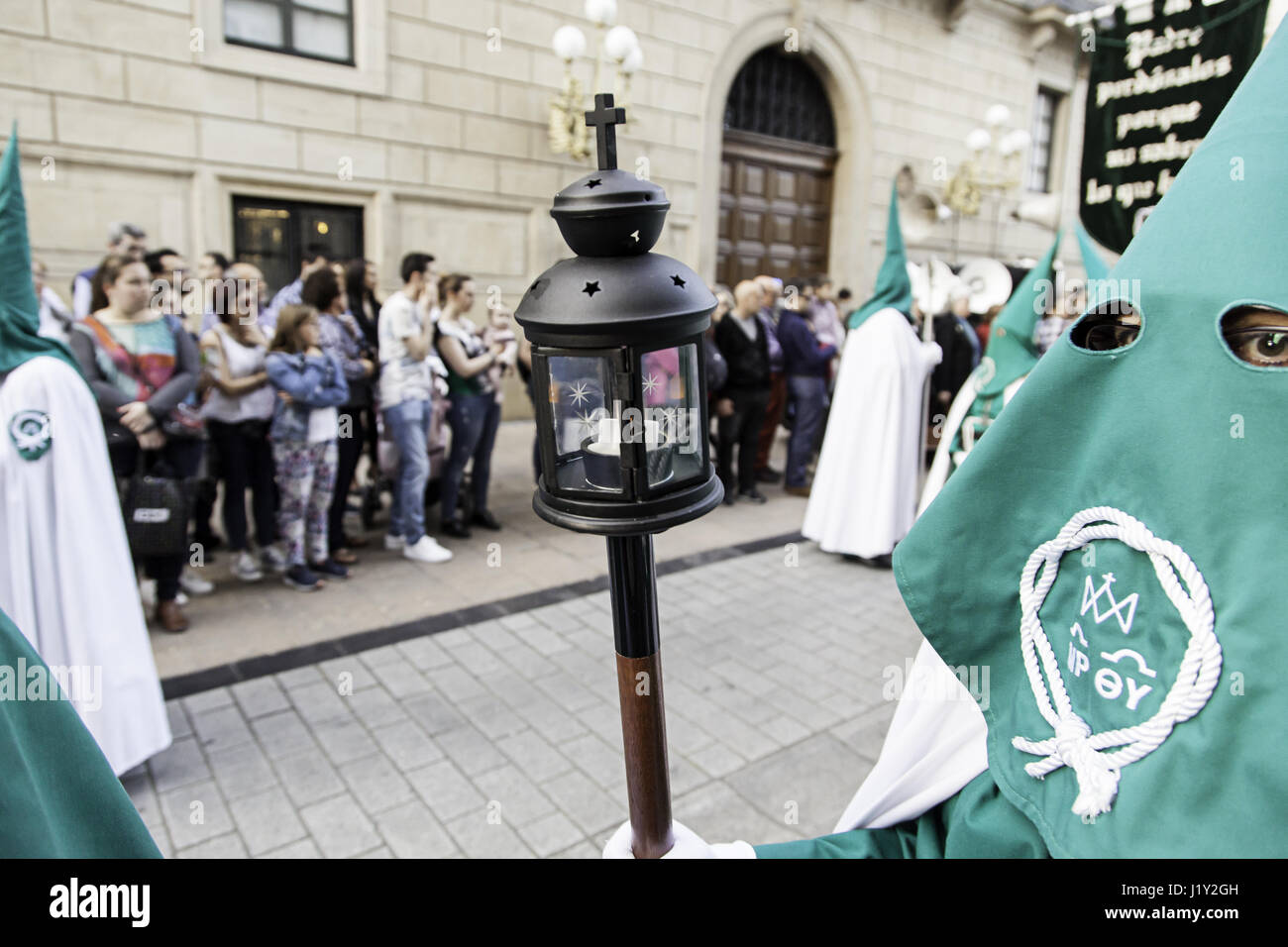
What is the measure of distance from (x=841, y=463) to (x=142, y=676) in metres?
4.63

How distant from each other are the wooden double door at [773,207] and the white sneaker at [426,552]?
857 cm

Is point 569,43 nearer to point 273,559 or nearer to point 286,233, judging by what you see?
point 286,233

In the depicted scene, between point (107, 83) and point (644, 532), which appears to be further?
point (107, 83)

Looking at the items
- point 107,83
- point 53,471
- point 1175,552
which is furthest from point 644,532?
point 107,83

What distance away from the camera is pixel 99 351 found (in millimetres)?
4594

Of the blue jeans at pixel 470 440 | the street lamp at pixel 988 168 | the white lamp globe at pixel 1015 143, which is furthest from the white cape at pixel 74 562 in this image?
the white lamp globe at pixel 1015 143

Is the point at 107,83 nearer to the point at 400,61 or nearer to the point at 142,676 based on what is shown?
the point at 400,61

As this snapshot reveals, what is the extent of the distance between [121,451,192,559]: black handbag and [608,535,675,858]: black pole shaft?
3.80 m

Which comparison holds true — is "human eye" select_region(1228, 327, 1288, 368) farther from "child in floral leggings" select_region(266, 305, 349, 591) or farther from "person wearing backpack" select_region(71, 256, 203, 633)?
"child in floral leggings" select_region(266, 305, 349, 591)

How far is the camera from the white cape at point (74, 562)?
3.11 meters

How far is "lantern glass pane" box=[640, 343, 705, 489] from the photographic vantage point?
115 cm

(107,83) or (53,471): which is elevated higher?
(107,83)

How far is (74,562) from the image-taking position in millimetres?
3215

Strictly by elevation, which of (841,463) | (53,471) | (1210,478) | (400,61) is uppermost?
(400,61)
